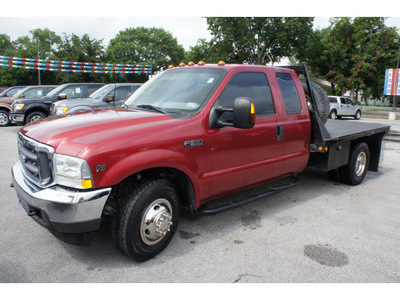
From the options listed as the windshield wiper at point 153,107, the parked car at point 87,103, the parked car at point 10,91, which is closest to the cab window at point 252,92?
the windshield wiper at point 153,107

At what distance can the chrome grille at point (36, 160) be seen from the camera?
2.59 meters

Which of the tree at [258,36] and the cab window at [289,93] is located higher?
the tree at [258,36]

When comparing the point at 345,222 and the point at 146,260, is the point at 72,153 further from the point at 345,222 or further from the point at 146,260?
the point at 345,222

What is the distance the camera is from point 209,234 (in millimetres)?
3553

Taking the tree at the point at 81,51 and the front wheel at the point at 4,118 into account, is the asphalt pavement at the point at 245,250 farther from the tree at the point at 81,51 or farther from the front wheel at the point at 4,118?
the tree at the point at 81,51

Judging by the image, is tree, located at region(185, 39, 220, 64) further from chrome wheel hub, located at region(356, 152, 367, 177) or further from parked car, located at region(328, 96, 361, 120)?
chrome wheel hub, located at region(356, 152, 367, 177)

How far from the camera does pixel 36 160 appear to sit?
8.96 feet

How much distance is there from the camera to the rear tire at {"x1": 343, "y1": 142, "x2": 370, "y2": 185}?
5480 millimetres

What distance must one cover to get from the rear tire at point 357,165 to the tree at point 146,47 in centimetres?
5159

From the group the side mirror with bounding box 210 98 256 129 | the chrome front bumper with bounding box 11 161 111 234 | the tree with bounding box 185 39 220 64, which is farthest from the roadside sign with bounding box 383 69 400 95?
the chrome front bumper with bounding box 11 161 111 234

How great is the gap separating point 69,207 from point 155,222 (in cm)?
80

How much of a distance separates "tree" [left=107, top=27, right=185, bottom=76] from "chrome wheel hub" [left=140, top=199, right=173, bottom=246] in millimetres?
53809

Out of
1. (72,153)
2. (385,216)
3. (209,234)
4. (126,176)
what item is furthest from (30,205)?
(385,216)

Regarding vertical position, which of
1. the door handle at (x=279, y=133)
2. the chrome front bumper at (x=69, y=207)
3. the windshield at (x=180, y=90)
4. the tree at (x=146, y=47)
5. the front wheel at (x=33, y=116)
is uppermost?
the tree at (x=146, y=47)
